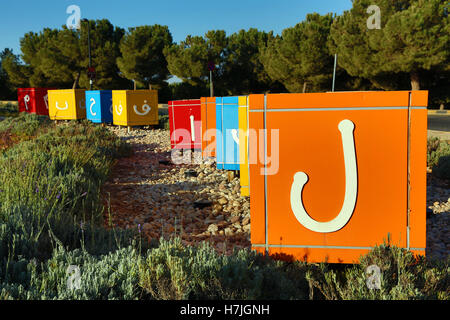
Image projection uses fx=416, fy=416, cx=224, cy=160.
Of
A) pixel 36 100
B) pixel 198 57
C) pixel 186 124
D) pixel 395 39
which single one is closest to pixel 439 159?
pixel 186 124

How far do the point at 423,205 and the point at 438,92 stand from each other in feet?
82.3

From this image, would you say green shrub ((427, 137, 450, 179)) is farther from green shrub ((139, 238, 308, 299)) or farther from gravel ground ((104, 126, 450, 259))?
green shrub ((139, 238, 308, 299))

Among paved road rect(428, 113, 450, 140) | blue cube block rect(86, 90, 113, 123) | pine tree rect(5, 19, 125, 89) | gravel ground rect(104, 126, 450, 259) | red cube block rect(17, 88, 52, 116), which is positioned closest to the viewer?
gravel ground rect(104, 126, 450, 259)

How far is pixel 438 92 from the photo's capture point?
24828 mm

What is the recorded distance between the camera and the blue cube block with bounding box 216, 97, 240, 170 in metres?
7.44

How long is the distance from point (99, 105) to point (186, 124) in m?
7.99

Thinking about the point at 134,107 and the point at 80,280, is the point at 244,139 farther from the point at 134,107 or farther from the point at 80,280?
the point at 134,107

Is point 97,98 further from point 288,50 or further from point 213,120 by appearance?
point 288,50

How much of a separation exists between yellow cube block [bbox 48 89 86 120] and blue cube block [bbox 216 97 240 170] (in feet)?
43.8

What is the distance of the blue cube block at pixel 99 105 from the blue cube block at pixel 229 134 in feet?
36.0

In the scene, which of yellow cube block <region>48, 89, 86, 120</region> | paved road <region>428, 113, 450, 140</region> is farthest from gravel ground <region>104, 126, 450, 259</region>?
yellow cube block <region>48, 89, 86, 120</region>

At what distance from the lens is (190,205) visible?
619cm

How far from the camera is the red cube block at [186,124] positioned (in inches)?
420

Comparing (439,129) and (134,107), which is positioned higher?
(134,107)
